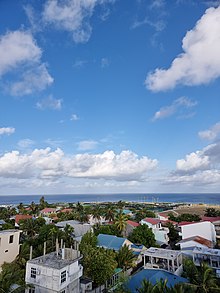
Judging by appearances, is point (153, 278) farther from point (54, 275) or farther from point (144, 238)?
point (144, 238)

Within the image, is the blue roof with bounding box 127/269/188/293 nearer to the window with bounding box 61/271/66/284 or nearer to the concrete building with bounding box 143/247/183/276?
the concrete building with bounding box 143/247/183/276

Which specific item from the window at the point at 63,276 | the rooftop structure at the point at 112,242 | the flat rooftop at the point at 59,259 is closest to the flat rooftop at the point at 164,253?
the rooftop structure at the point at 112,242

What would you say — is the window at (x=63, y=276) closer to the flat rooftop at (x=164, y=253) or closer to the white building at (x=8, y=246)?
the flat rooftop at (x=164, y=253)

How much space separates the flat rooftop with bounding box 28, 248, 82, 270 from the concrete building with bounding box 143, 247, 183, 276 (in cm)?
1218

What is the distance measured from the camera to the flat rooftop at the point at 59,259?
23.1m

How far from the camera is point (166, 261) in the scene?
107 feet

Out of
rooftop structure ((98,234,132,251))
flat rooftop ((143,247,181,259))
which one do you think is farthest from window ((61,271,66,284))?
rooftop structure ((98,234,132,251))

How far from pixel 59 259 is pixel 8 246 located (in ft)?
49.2

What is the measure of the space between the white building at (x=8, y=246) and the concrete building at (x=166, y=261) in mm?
20661

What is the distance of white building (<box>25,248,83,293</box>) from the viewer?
72.0 feet

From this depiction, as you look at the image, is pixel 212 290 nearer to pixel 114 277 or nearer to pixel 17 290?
pixel 114 277

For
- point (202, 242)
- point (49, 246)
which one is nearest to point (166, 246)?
point (202, 242)

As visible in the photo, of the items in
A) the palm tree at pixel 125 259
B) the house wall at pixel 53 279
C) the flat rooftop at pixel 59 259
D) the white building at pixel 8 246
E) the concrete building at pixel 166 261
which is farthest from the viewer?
the white building at pixel 8 246

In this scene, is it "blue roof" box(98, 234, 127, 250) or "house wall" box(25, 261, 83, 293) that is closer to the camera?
"house wall" box(25, 261, 83, 293)
